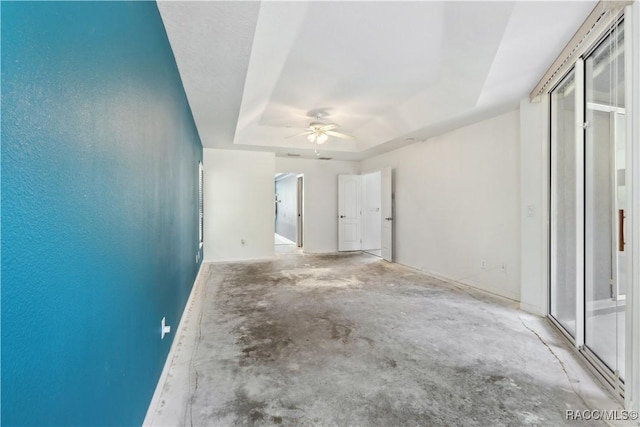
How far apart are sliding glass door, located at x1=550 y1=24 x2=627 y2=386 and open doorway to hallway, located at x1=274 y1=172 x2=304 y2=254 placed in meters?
5.99

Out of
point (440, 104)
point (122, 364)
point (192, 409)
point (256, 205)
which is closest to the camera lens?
point (122, 364)

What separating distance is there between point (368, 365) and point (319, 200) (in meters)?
5.66

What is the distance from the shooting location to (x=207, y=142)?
5.98 metres

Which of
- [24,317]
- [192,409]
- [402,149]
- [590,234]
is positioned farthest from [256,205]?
[24,317]

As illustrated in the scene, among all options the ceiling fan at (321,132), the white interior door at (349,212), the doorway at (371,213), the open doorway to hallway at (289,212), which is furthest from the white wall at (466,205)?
the open doorway to hallway at (289,212)

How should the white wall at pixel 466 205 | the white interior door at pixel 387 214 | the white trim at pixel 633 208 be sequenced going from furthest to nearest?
the white interior door at pixel 387 214
the white wall at pixel 466 205
the white trim at pixel 633 208

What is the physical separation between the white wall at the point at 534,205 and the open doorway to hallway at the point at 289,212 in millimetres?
5219

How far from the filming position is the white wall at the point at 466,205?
3.99 metres

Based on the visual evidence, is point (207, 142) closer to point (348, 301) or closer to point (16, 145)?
point (348, 301)

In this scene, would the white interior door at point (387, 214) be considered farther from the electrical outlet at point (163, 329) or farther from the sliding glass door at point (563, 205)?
the electrical outlet at point (163, 329)

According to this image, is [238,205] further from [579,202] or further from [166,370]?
[579,202]

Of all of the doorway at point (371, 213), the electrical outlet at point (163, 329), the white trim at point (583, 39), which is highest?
the white trim at point (583, 39)

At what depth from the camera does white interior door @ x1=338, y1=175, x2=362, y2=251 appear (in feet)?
25.7

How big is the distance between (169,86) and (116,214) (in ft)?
5.31
